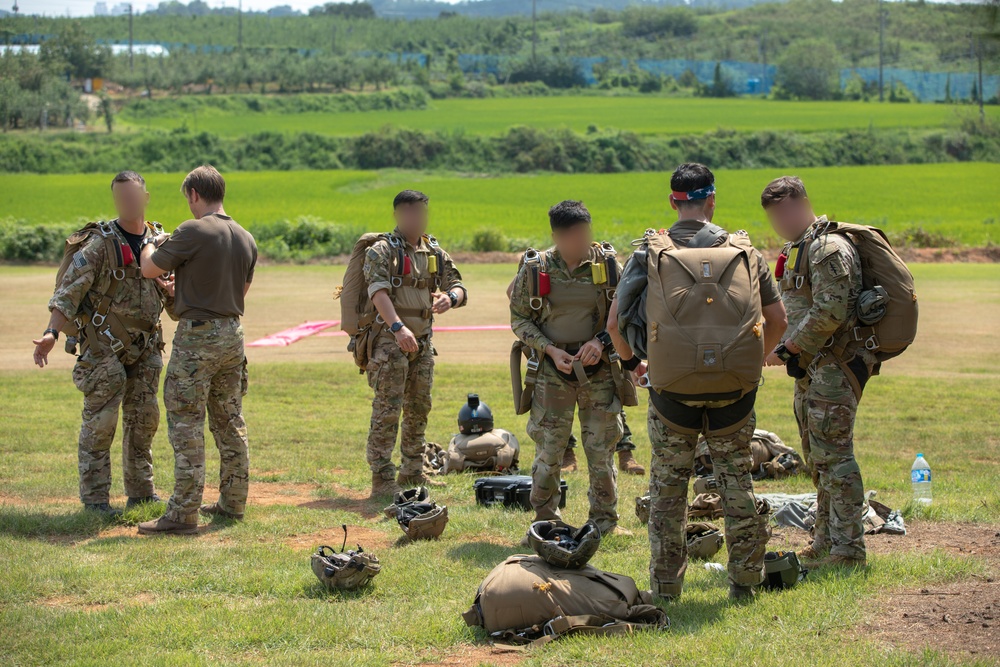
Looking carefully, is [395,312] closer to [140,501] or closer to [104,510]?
[140,501]

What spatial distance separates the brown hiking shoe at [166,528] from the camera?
290 inches

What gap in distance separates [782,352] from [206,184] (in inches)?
165

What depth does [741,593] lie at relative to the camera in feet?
17.9

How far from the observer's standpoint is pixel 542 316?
7148mm

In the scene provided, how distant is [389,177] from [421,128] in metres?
15.7

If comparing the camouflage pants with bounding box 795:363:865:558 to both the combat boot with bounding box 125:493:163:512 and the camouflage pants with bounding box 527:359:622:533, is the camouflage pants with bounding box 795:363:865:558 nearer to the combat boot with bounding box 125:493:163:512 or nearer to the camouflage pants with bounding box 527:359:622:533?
the camouflage pants with bounding box 527:359:622:533

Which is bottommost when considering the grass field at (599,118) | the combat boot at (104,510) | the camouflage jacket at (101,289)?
the combat boot at (104,510)

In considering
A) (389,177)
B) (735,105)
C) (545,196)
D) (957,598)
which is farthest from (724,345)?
(735,105)

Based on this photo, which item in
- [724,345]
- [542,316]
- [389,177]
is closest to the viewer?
[724,345]

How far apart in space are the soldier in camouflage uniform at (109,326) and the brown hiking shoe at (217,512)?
0.67 meters

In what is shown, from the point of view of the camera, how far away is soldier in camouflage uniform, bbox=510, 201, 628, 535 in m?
7.07

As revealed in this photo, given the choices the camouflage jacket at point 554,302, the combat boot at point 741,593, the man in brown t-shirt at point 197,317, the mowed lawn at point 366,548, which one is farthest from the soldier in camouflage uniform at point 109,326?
the combat boot at point 741,593

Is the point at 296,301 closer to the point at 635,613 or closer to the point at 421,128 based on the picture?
the point at 635,613

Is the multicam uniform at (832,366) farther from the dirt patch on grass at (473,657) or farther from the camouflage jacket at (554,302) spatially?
the dirt patch on grass at (473,657)
